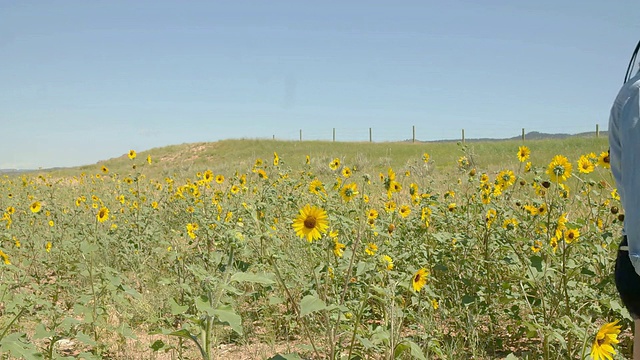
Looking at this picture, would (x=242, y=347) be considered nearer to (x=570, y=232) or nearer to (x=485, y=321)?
(x=485, y=321)

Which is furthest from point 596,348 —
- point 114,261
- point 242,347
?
point 114,261

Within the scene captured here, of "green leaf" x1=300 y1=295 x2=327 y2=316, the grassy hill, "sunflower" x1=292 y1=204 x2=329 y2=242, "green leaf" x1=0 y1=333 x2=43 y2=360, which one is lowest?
"green leaf" x1=0 y1=333 x2=43 y2=360

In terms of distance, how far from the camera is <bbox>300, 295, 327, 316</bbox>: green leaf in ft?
5.42

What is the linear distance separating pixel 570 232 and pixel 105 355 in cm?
246

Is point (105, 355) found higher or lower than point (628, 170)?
lower

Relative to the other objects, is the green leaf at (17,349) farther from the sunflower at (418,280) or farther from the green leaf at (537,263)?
the green leaf at (537,263)

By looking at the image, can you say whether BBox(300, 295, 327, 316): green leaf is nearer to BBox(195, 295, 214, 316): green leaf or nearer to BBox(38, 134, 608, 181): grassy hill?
BBox(195, 295, 214, 316): green leaf

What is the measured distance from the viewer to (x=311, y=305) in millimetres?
1696

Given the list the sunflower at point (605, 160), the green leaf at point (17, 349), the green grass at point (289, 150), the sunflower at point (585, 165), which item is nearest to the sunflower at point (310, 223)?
the green leaf at point (17, 349)

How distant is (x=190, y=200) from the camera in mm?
5559

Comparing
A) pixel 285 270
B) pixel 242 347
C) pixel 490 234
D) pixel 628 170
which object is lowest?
pixel 242 347

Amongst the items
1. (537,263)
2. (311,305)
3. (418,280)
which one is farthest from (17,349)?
(537,263)

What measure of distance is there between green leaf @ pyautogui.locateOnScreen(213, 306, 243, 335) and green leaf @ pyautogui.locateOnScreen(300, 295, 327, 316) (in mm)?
187

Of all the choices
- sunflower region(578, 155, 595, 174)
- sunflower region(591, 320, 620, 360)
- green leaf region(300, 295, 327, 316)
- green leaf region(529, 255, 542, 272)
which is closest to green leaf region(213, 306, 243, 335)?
green leaf region(300, 295, 327, 316)
